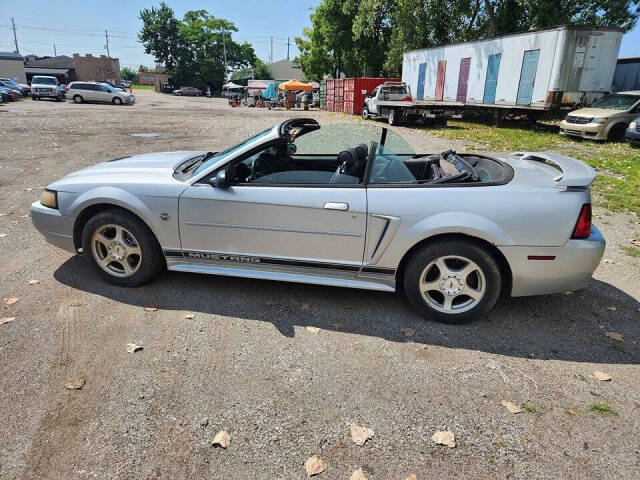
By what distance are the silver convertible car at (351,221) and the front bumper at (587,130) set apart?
38.9 feet

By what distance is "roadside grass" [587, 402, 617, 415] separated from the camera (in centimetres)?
259

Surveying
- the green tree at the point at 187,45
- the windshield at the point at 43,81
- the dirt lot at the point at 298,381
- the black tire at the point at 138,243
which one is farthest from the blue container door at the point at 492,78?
the green tree at the point at 187,45

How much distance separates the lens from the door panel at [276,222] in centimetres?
337

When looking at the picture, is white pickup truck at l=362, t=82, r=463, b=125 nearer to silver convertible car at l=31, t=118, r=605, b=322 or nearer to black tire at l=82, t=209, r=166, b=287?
silver convertible car at l=31, t=118, r=605, b=322

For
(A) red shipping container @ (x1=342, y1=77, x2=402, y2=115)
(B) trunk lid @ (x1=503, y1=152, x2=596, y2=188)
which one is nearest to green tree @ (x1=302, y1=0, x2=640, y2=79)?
(A) red shipping container @ (x1=342, y1=77, x2=402, y2=115)

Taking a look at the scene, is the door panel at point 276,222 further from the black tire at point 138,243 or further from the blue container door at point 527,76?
the blue container door at point 527,76

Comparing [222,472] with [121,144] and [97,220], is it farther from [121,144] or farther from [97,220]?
[121,144]

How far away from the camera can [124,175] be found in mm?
3898

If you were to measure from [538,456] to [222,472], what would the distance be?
1.60 meters

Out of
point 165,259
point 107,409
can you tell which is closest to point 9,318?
point 165,259

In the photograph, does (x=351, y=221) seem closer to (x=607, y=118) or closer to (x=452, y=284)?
(x=452, y=284)

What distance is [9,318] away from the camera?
3434 mm

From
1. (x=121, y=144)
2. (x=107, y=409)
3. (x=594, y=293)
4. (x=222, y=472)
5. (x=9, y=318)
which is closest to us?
(x=222, y=472)

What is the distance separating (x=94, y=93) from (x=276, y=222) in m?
38.2
